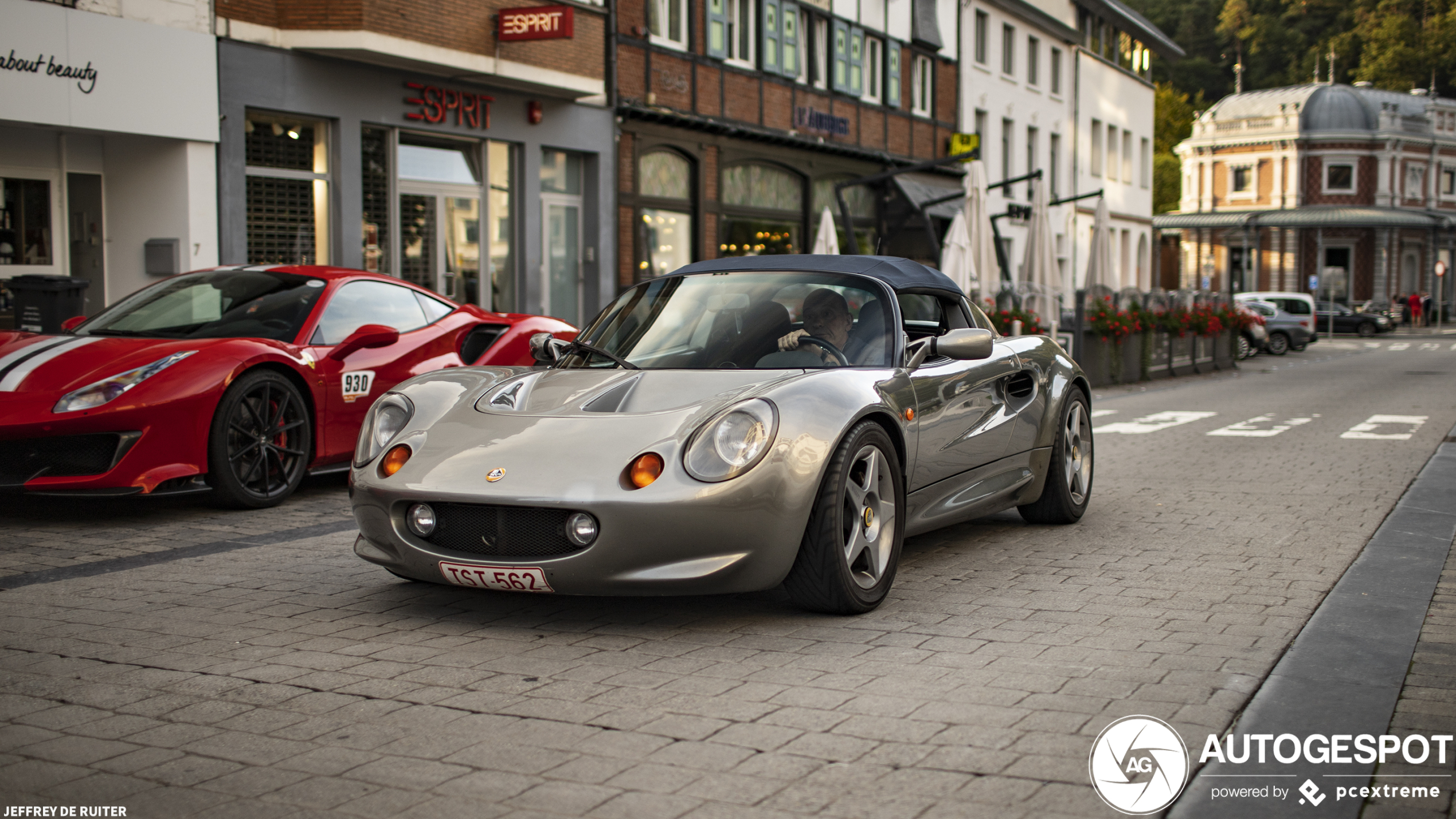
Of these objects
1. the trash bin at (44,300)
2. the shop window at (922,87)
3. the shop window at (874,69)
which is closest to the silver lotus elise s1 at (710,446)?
the trash bin at (44,300)

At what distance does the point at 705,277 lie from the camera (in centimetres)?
609

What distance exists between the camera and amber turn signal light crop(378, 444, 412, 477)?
194 inches

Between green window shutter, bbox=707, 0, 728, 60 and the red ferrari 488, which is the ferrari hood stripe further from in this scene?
green window shutter, bbox=707, 0, 728, 60

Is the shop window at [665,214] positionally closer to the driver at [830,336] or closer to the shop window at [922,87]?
the shop window at [922,87]

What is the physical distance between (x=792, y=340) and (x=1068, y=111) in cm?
3949

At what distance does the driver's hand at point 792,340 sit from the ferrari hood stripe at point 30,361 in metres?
4.08

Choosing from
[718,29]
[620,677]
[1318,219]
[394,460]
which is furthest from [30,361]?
[1318,219]

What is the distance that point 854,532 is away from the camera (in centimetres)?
498

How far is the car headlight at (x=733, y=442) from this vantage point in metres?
4.56

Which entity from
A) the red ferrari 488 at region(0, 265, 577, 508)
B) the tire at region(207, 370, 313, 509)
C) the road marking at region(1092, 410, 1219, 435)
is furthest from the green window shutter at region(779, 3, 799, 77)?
the tire at region(207, 370, 313, 509)

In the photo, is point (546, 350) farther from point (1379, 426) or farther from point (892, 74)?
point (892, 74)

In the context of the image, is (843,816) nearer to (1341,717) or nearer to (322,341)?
(1341,717)

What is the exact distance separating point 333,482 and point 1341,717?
681 centimetres

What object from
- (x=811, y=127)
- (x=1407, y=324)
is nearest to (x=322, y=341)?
(x=811, y=127)
